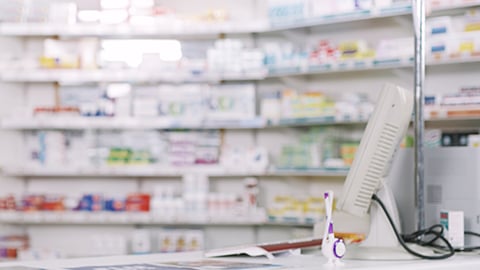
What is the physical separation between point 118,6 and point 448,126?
258 centimetres

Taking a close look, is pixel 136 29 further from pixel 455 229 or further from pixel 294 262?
pixel 294 262

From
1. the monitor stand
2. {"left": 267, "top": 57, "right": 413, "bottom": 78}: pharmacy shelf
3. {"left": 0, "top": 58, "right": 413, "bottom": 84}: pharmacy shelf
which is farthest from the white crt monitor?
{"left": 0, "top": 58, "right": 413, "bottom": 84}: pharmacy shelf

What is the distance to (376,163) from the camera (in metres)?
2.52

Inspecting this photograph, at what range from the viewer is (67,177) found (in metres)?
6.81

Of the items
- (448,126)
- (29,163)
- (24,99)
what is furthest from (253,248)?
(24,99)

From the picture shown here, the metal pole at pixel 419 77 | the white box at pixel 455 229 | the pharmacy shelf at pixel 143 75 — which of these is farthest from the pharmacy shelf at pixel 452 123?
the white box at pixel 455 229

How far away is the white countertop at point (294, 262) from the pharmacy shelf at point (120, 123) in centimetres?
375

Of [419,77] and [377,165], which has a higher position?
[419,77]

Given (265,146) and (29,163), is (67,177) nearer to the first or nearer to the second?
(29,163)

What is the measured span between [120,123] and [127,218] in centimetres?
70

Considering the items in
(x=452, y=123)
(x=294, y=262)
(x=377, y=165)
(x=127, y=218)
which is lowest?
(x=127, y=218)

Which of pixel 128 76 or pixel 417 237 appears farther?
pixel 128 76

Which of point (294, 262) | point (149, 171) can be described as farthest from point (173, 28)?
point (294, 262)

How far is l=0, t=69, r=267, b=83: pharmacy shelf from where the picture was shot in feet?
20.6
